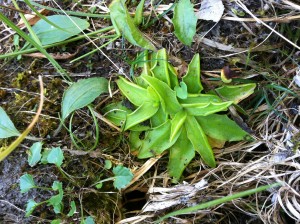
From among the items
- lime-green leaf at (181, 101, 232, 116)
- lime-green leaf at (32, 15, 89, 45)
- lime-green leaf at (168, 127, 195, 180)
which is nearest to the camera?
lime-green leaf at (181, 101, 232, 116)

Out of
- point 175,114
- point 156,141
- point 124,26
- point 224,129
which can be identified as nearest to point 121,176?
point 156,141

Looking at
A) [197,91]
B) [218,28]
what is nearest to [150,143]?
[197,91]

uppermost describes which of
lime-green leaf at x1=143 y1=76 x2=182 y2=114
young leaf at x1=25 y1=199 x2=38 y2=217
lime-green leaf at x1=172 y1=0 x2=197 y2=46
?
lime-green leaf at x1=172 y1=0 x2=197 y2=46

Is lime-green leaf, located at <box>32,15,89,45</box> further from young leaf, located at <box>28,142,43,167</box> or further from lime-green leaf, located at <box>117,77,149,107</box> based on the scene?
young leaf, located at <box>28,142,43,167</box>

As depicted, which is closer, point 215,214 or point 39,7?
point 215,214

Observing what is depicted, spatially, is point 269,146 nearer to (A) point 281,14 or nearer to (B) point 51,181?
(A) point 281,14

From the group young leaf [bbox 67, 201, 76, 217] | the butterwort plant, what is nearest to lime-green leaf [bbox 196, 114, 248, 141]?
the butterwort plant

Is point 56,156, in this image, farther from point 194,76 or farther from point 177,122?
point 194,76
